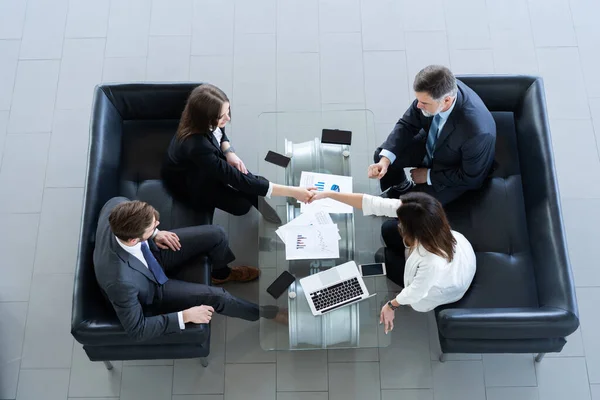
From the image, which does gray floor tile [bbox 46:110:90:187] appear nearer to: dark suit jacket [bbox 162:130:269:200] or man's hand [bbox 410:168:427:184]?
dark suit jacket [bbox 162:130:269:200]

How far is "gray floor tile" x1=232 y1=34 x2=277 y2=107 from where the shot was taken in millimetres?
4008

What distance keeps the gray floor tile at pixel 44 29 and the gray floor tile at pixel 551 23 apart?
12.0 ft

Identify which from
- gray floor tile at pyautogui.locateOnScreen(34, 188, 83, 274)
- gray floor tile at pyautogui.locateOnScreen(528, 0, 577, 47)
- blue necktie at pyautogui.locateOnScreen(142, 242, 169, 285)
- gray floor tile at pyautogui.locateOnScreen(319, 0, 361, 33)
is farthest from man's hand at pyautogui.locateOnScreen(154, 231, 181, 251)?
gray floor tile at pyautogui.locateOnScreen(528, 0, 577, 47)

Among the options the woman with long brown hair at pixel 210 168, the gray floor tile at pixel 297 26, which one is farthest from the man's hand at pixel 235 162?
the gray floor tile at pixel 297 26

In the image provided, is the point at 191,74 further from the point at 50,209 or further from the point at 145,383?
the point at 145,383

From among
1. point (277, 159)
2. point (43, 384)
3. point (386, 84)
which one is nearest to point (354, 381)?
point (277, 159)

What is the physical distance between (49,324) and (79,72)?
1879 millimetres

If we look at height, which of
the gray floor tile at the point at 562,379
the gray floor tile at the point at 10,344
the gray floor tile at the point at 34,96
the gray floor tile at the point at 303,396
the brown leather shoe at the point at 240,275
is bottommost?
the gray floor tile at the point at 303,396

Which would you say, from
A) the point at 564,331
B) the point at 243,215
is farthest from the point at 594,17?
the point at 243,215

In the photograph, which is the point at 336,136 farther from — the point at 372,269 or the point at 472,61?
the point at 472,61

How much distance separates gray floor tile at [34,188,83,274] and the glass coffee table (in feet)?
4.70

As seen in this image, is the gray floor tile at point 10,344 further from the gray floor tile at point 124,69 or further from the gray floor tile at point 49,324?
the gray floor tile at point 124,69

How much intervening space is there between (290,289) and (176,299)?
0.61 meters

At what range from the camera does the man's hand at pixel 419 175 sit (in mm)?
3229
